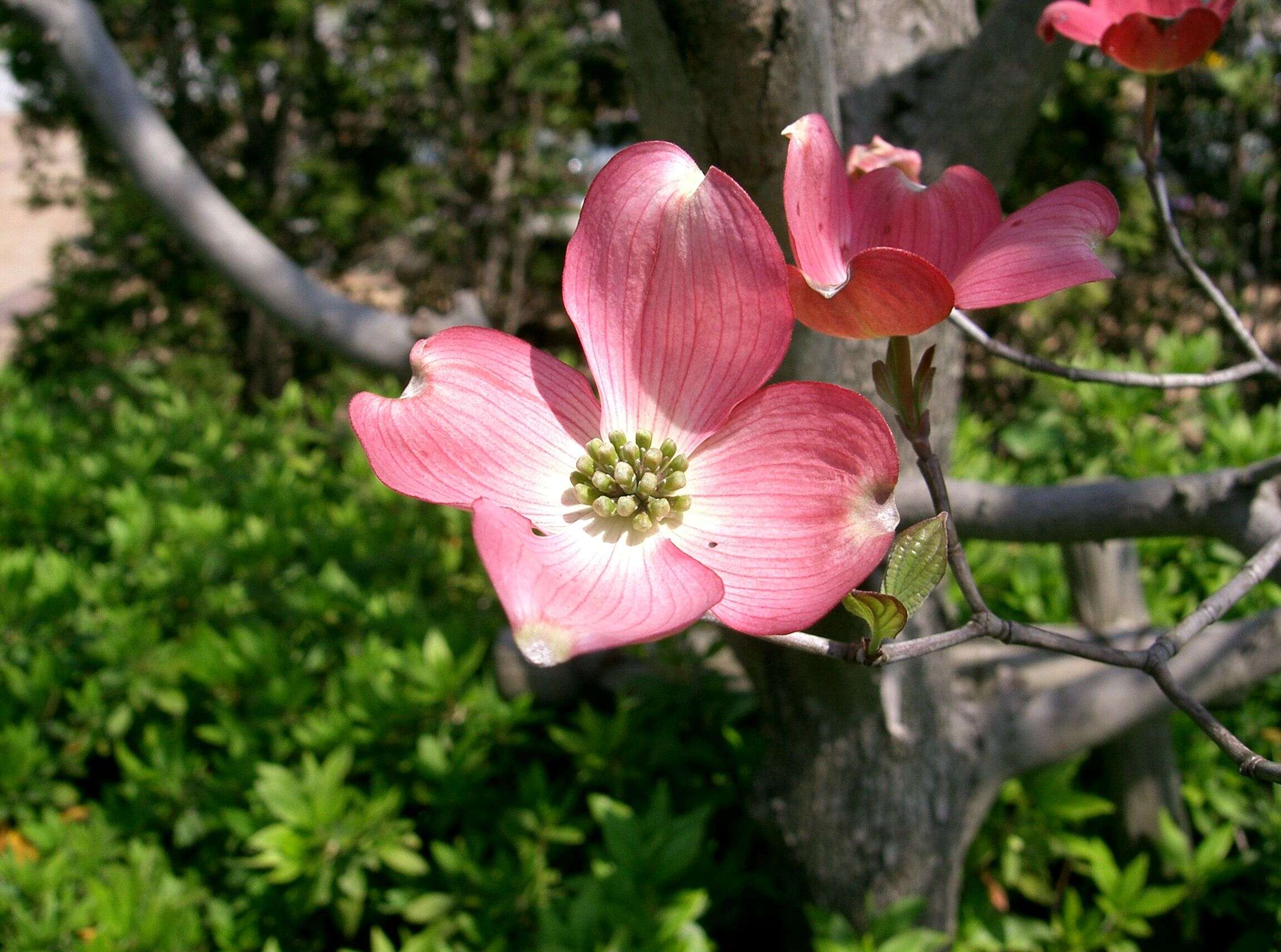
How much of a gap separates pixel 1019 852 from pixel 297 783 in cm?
138

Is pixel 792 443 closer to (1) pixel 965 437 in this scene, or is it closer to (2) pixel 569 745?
(2) pixel 569 745

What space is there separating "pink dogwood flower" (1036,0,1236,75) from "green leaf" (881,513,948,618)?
0.49 m

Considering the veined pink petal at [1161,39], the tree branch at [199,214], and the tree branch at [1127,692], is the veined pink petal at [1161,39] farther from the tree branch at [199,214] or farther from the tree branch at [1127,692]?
the tree branch at [199,214]

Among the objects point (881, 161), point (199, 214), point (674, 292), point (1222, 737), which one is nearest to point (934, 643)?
point (1222, 737)

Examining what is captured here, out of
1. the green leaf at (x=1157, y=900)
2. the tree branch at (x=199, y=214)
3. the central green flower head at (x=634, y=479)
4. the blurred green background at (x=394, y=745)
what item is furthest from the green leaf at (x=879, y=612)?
the green leaf at (x=1157, y=900)

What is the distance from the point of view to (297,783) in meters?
1.55

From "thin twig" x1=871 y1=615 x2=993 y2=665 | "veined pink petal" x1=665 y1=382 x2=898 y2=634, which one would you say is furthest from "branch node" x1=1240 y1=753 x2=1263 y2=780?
"veined pink petal" x1=665 y1=382 x2=898 y2=634

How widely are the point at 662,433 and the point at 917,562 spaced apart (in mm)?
190

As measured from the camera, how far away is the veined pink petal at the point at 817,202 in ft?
1.85

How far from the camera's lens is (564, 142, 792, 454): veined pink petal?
1.82 feet

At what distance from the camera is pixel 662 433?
625mm

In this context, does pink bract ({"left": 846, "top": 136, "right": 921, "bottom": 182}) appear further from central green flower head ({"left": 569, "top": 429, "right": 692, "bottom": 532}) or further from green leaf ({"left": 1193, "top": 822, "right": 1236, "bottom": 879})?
green leaf ({"left": 1193, "top": 822, "right": 1236, "bottom": 879})

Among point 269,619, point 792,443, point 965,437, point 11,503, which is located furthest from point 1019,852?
point 11,503

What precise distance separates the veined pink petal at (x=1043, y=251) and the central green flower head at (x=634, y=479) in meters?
0.21
